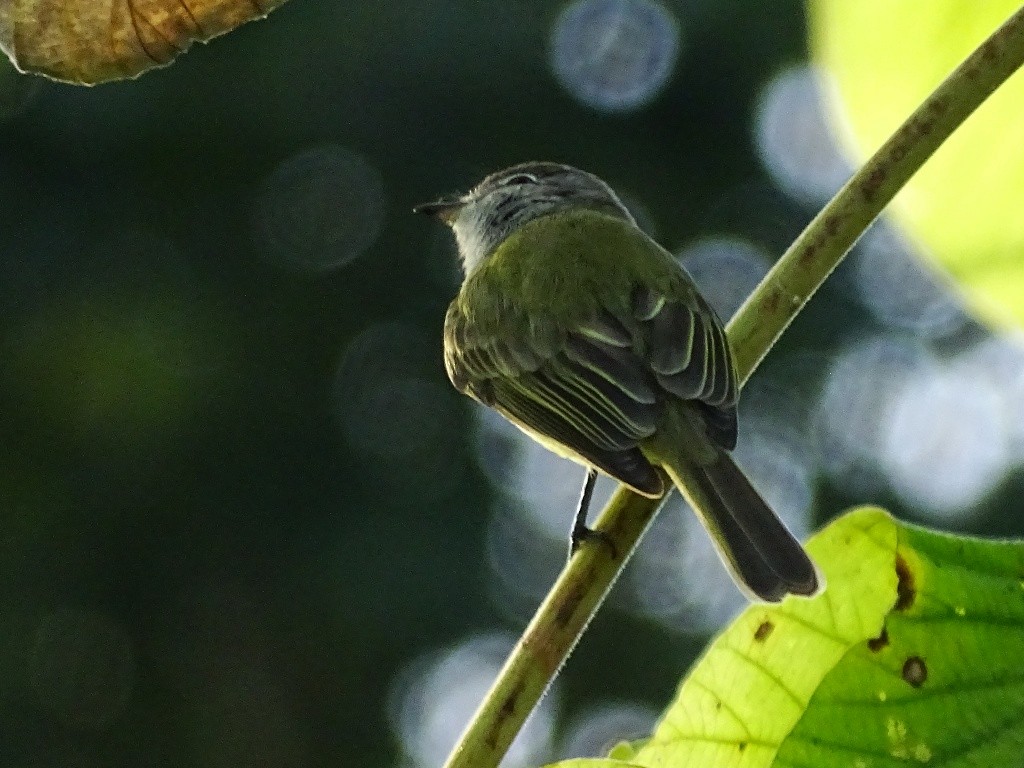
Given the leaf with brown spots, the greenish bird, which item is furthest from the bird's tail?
the leaf with brown spots

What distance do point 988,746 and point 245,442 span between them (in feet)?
20.2

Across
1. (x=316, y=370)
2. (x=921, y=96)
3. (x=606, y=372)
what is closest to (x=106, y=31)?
(x=921, y=96)

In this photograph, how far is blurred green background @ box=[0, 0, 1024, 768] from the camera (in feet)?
22.3

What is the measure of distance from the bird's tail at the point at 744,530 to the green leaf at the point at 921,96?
1.44 feet

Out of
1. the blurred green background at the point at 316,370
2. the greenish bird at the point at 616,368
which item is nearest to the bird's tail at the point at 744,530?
the greenish bird at the point at 616,368

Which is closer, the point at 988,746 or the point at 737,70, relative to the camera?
the point at 988,746

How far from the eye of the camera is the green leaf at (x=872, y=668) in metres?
1.04

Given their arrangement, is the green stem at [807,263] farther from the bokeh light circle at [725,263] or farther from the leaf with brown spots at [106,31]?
the bokeh light circle at [725,263]

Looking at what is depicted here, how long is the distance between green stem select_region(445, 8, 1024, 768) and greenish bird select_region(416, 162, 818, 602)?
498 millimetres

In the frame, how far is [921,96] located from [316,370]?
18.7 ft

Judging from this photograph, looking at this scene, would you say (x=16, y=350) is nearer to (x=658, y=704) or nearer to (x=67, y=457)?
(x=67, y=457)

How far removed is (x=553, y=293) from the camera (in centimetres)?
270

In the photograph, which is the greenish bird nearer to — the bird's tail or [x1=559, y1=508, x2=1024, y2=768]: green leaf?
the bird's tail

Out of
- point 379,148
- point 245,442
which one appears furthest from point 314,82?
point 245,442
